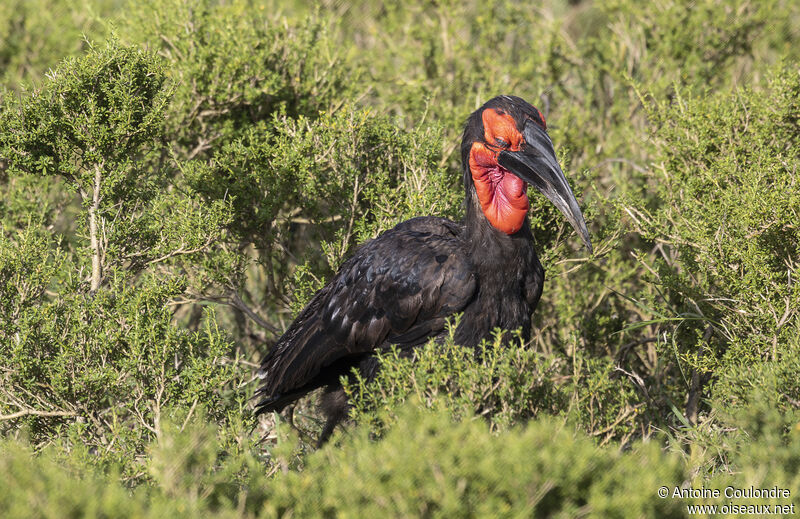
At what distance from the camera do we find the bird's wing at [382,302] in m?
3.96

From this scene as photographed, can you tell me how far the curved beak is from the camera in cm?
381

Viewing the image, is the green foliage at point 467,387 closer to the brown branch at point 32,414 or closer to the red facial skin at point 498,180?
the red facial skin at point 498,180

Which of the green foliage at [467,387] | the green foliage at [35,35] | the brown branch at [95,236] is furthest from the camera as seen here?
the green foliage at [35,35]

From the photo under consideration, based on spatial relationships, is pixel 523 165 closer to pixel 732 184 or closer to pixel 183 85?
pixel 732 184

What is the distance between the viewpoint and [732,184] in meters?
4.50

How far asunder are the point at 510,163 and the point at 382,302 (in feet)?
3.25

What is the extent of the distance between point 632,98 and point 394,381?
176 inches

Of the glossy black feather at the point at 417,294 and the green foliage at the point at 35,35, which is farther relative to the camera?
the green foliage at the point at 35,35

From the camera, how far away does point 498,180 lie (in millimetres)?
4055

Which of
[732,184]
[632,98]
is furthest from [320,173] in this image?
[632,98]

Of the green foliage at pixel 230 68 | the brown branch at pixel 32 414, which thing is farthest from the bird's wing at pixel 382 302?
the green foliage at pixel 230 68

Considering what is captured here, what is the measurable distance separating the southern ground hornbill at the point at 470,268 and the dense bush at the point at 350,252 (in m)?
0.33

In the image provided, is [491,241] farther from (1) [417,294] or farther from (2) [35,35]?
(2) [35,35]

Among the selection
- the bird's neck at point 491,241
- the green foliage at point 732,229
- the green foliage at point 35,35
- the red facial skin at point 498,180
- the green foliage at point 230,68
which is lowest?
the green foliage at point 732,229
